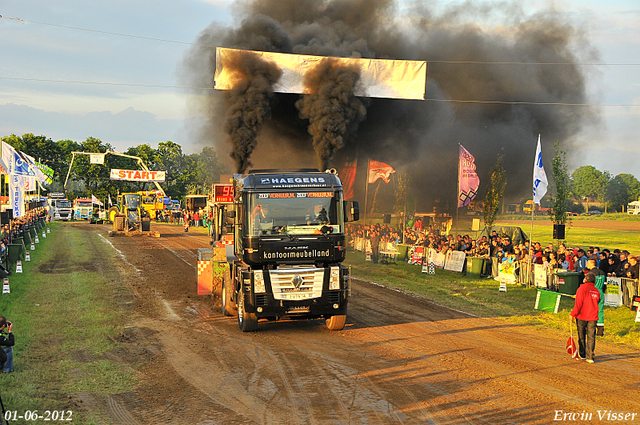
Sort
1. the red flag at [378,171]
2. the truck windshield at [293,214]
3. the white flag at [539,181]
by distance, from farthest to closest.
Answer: the red flag at [378,171]
the white flag at [539,181]
the truck windshield at [293,214]

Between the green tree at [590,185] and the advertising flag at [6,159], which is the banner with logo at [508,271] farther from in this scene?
the green tree at [590,185]

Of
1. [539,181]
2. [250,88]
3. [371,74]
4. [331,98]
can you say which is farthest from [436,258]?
[250,88]

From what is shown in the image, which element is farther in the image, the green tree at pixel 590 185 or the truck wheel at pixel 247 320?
the green tree at pixel 590 185

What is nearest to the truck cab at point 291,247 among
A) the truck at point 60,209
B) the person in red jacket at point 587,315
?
the person in red jacket at point 587,315

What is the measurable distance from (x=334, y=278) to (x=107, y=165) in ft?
223

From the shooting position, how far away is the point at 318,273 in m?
9.81

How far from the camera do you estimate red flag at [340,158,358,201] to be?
33897 millimetres

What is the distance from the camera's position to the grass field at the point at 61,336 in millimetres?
7004

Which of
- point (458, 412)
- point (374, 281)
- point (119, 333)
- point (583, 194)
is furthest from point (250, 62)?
point (583, 194)

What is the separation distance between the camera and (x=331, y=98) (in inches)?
1102

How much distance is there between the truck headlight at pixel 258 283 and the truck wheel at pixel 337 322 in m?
1.77

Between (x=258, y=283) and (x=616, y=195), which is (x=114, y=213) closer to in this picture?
(x=258, y=283)

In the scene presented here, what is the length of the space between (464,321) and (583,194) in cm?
12247

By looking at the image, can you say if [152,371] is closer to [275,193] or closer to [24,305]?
[275,193]
